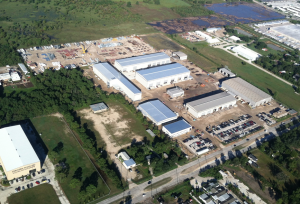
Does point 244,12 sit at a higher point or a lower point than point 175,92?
higher

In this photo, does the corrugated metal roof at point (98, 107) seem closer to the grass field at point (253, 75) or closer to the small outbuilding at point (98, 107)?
the small outbuilding at point (98, 107)

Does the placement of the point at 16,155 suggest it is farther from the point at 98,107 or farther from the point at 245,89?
the point at 245,89

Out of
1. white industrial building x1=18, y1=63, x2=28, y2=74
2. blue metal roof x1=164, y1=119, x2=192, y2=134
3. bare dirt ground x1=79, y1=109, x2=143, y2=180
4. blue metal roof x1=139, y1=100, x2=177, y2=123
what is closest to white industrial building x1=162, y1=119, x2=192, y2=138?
blue metal roof x1=164, y1=119, x2=192, y2=134

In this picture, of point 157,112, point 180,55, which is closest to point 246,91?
point 180,55

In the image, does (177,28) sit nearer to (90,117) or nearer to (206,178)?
(90,117)

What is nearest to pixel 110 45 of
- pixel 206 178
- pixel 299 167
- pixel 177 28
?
pixel 177 28

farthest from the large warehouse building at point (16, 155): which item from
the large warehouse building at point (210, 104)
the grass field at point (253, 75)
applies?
the grass field at point (253, 75)
